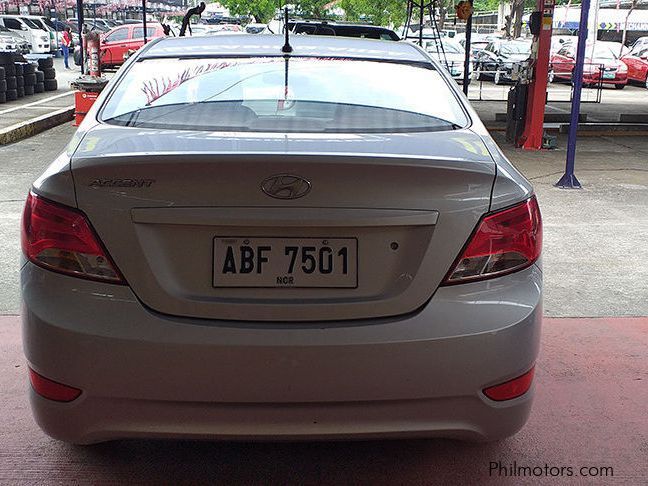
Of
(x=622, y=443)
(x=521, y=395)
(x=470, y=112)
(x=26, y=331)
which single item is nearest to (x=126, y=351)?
(x=26, y=331)

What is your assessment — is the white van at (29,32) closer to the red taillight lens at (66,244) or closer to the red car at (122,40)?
the red car at (122,40)

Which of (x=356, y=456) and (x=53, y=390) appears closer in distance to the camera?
(x=53, y=390)

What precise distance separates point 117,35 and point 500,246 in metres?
29.1

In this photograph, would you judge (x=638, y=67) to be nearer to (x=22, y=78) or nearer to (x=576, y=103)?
(x=22, y=78)

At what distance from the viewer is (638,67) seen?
26.2m

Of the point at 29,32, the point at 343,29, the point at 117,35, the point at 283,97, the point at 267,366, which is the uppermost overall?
the point at 343,29

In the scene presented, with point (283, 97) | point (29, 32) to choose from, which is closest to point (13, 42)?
point (29, 32)

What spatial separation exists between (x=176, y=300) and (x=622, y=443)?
1.98m

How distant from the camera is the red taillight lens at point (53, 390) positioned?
7.89ft

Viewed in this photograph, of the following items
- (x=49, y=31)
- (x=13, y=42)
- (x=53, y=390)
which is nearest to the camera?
(x=53, y=390)

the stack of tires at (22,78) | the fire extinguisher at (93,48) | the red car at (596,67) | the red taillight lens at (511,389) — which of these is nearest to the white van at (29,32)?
the stack of tires at (22,78)

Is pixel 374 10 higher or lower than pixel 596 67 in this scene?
higher

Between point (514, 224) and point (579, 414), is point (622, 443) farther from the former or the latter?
point (514, 224)

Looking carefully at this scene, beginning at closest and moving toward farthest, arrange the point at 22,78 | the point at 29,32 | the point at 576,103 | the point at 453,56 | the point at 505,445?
the point at 505,445
the point at 576,103
the point at 22,78
the point at 453,56
the point at 29,32
